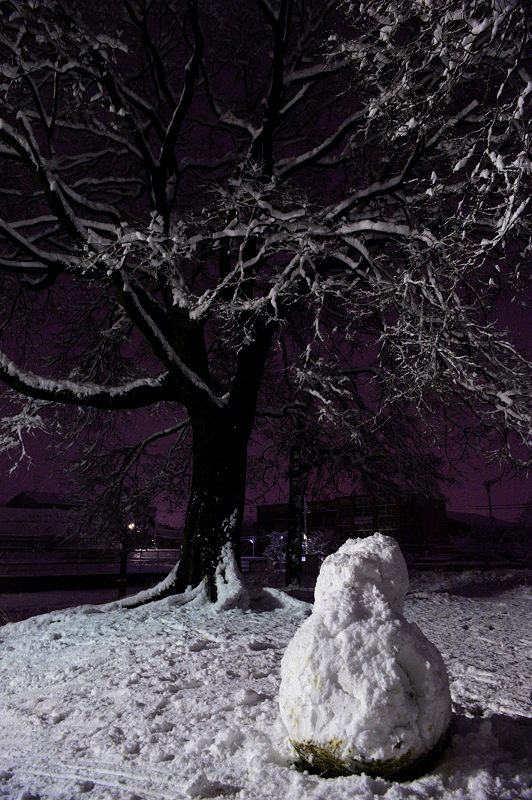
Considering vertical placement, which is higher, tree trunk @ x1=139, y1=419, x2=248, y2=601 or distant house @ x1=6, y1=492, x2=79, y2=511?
distant house @ x1=6, y1=492, x2=79, y2=511

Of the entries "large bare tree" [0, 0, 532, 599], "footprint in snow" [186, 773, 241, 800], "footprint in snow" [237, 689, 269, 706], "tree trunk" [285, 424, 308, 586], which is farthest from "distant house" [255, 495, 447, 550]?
"footprint in snow" [186, 773, 241, 800]

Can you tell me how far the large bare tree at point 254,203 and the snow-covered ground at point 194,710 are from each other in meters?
1.84

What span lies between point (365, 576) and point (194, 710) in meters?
1.75

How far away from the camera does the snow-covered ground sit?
278 centimetres

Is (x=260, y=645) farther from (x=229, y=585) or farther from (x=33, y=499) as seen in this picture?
(x=33, y=499)

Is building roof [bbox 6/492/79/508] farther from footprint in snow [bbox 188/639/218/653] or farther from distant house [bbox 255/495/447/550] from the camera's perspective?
footprint in snow [bbox 188/639/218/653]

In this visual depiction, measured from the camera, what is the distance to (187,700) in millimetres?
4066

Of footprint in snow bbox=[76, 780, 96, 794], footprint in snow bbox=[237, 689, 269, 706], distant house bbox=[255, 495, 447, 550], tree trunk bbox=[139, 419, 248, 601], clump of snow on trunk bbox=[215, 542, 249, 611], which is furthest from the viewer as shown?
distant house bbox=[255, 495, 447, 550]

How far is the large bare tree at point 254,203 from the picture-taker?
5289mm

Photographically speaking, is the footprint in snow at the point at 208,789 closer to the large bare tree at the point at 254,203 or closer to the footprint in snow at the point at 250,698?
the footprint in snow at the point at 250,698

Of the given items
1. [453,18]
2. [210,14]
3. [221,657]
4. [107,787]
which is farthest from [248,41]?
[107,787]

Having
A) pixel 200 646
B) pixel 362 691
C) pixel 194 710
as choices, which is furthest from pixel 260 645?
pixel 362 691

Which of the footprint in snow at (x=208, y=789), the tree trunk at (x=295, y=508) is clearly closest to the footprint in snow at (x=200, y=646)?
the footprint in snow at (x=208, y=789)

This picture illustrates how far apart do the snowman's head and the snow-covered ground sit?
2.65ft
